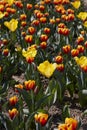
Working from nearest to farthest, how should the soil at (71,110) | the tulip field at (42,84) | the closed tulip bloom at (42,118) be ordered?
the closed tulip bloom at (42,118)
the tulip field at (42,84)
the soil at (71,110)

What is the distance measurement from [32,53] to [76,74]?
0.56 m

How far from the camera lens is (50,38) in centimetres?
587

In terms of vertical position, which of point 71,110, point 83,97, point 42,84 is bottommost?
point 71,110

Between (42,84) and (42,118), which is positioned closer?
(42,118)

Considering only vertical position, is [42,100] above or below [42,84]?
below

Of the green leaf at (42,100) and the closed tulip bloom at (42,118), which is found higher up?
the green leaf at (42,100)

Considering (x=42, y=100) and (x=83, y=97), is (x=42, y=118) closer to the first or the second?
(x=42, y=100)

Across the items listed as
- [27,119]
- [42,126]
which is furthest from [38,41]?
[42,126]

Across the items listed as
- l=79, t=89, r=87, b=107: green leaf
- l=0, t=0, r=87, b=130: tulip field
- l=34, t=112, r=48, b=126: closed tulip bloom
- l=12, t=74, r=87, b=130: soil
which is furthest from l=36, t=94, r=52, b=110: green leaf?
l=34, t=112, r=48, b=126: closed tulip bloom

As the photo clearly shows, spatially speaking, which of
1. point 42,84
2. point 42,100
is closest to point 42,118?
point 42,100

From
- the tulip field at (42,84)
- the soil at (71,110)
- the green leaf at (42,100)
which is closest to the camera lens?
the tulip field at (42,84)

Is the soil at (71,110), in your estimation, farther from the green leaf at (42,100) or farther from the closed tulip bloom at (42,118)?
the closed tulip bloom at (42,118)

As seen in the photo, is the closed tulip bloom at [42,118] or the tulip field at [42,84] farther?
the tulip field at [42,84]

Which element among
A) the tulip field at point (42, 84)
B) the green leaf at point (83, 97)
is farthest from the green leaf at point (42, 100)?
the green leaf at point (83, 97)
